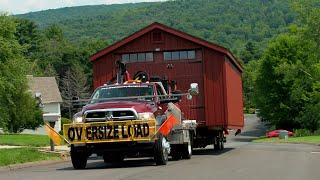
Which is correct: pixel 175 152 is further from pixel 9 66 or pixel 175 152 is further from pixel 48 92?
pixel 48 92

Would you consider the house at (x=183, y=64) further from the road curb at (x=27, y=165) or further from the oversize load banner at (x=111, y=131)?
the oversize load banner at (x=111, y=131)

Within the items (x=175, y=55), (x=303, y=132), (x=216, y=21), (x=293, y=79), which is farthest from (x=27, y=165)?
(x=216, y=21)

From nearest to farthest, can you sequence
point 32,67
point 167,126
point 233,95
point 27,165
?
1. point 167,126
2. point 27,165
3. point 233,95
4. point 32,67

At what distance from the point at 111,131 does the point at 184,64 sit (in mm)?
8264

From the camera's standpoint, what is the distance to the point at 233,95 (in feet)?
93.8

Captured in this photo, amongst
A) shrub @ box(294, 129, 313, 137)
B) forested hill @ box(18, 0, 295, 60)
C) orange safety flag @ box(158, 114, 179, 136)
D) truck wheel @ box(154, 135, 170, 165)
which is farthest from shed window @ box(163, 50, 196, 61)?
forested hill @ box(18, 0, 295, 60)

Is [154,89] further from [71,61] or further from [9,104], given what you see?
[71,61]

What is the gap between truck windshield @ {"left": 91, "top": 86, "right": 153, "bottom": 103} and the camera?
19.2 meters

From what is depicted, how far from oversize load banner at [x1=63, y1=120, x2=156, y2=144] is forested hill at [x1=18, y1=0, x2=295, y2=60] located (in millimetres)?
142511

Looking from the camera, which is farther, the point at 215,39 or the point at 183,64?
the point at 215,39

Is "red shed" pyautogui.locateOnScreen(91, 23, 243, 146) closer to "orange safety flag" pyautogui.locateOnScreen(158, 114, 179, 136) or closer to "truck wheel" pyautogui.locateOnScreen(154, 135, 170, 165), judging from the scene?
Answer: "orange safety flag" pyautogui.locateOnScreen(158, 114, 179, 136)

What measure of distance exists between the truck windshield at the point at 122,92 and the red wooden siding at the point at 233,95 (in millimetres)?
6381

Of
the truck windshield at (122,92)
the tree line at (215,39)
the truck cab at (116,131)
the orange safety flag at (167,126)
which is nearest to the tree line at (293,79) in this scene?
the tree line at (215,39)

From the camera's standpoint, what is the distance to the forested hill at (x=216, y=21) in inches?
6457
